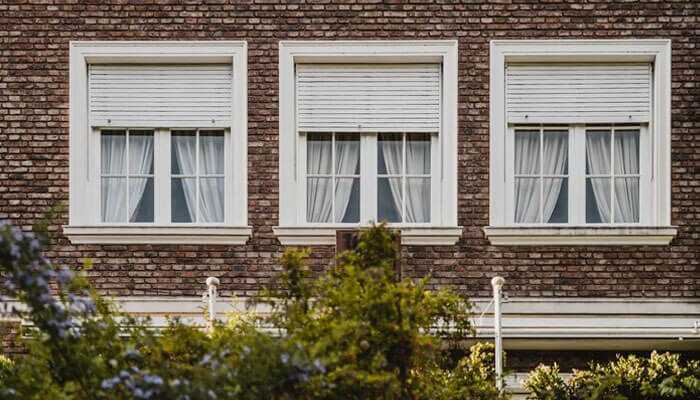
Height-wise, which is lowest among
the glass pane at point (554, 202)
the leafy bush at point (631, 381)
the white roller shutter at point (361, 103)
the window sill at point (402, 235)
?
the leafy bush at point (631, 381)

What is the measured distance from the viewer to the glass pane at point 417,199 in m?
12.2

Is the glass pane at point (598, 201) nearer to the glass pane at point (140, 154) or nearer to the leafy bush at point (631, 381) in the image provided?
the leafy bush at point (631, 381)

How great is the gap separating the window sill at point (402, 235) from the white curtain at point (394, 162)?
0.45 meters

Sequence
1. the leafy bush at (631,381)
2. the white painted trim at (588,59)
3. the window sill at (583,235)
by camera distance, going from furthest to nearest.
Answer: the white painted trim at (588,59)
the window sill at (583,235)
the leafy bush at (631,381)

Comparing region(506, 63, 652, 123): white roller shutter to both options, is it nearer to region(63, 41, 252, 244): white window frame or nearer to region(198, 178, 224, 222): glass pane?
region(63, 41, 252, 244): white window frame

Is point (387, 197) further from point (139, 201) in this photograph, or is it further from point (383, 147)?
point (139, 201)

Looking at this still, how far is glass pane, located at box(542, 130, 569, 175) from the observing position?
12.2 metres

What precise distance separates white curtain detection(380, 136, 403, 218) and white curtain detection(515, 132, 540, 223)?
1.29 metres

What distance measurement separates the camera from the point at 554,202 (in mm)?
12133

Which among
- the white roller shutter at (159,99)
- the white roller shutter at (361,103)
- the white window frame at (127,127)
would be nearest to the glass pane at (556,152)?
the white roller shutter at (361,103)

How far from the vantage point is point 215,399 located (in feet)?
19.9

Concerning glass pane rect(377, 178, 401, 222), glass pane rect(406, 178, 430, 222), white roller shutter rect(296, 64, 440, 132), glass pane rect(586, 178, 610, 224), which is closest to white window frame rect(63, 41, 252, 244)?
white roller shutter rect(296, 64, 440, 132)

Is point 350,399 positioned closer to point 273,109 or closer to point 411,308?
point 411,308

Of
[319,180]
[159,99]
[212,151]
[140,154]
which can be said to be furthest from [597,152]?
[140,154]
